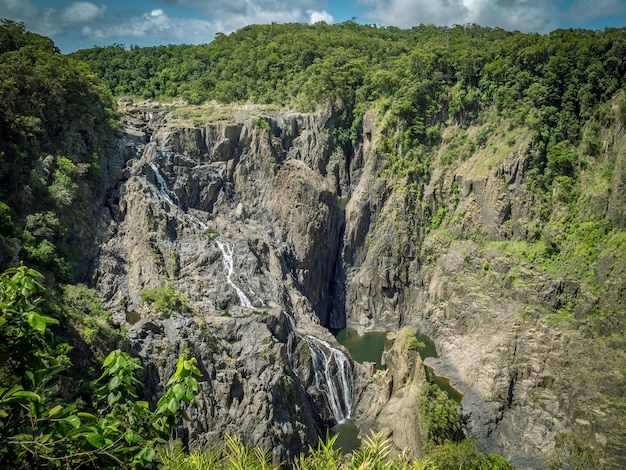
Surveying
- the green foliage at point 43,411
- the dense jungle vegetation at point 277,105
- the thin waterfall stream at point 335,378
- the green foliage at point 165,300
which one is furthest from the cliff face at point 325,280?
the green foliage at point 43,411

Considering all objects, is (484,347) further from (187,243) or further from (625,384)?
(187,243)

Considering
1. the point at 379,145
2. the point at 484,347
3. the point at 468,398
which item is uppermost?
the point at 379,145

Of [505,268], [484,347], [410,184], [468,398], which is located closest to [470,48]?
[410,184]

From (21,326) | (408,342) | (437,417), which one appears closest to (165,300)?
(408,342)

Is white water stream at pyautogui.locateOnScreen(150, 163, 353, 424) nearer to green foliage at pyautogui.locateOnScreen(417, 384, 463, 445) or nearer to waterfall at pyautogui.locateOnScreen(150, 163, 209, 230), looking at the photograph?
waterfall at pyautogui.locateOnScreen(150, 163, 209, 230)

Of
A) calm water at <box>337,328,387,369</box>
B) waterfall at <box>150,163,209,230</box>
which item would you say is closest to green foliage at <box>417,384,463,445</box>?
calm water at <box>337,328,387,369</box>

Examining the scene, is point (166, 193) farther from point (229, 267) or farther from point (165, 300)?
point (165, 300)
